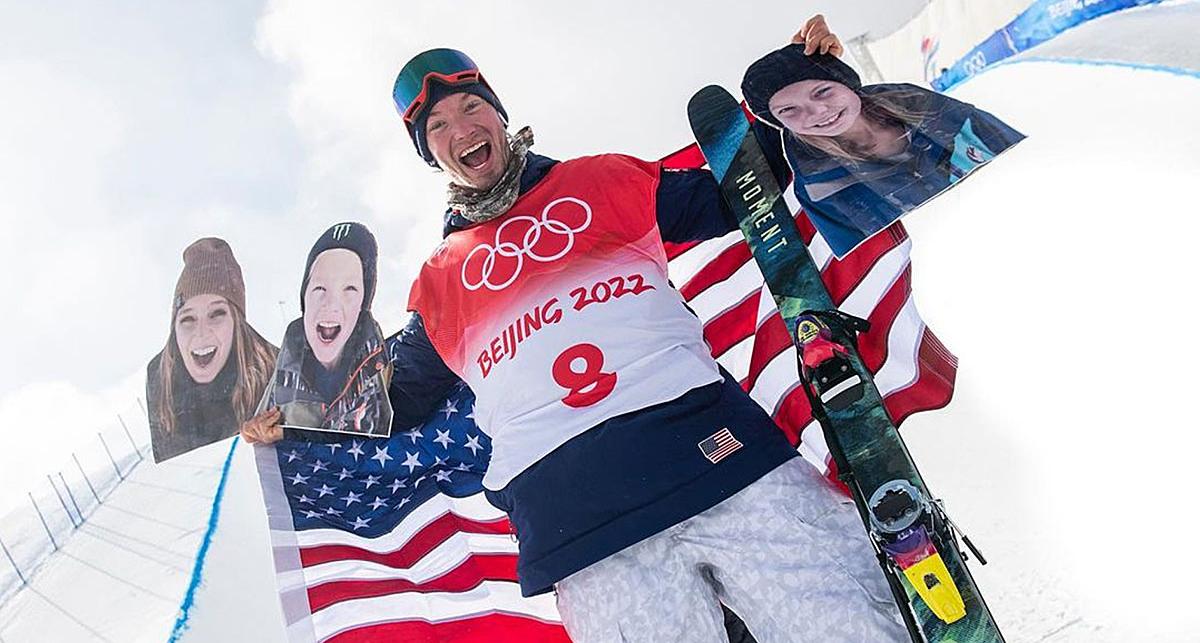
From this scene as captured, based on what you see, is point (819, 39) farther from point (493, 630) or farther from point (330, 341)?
point (493, 630)

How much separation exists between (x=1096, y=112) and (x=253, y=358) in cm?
390

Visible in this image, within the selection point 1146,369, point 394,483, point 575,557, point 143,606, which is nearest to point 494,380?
point 575,557

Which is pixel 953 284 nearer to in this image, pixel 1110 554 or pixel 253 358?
pixel 1110 554

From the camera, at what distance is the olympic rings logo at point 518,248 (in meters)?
2.23

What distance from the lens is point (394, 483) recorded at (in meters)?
3.04

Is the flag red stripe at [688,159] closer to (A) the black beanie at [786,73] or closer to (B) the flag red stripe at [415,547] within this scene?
(A) the black beanie at [786,73]

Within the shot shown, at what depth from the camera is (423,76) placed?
2420 millimetres

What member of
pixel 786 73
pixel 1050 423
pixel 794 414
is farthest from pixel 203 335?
pixel 1050 423

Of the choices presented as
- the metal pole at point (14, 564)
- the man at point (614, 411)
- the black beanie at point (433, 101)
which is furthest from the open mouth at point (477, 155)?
the metal pole at point (14, 564)

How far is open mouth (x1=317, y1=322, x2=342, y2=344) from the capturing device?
288 centimetres

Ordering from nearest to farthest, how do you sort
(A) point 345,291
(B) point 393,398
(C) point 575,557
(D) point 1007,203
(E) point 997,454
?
(C) point 575,557
(B) point 393,398
(A) point 345,291
(E) point 997,454
(D) point 1007,203

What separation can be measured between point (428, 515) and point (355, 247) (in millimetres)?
933

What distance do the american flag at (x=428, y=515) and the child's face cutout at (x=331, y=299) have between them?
35 cm

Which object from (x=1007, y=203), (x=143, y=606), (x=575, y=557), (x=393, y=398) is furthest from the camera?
(x=1007, y=203)
